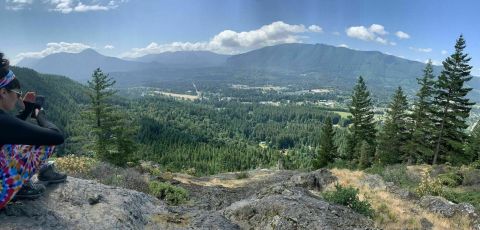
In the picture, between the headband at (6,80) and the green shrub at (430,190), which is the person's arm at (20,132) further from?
the green shrub at (430,190)

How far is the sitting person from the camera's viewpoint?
4.71m

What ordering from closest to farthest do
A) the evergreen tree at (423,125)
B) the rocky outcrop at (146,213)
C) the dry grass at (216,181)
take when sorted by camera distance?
the rocky outcrop at (146,213)
the dry grass at (216,181)
the evergreen tree at (423,125)

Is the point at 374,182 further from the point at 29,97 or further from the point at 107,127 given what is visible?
the point at 107,127

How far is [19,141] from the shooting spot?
→ 15.6 feet

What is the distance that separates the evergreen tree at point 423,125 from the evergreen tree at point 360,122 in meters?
7.22

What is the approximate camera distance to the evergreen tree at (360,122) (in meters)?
51.3

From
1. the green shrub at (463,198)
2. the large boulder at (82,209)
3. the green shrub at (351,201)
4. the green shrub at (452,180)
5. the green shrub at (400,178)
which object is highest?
the large boulder at (82,209)

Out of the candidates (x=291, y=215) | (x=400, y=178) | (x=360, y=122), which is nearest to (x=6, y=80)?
(x=291, y=215)

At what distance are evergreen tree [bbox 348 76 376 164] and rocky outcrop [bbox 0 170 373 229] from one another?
143ft

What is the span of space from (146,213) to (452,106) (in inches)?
1514

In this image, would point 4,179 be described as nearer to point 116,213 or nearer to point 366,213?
point 116,213

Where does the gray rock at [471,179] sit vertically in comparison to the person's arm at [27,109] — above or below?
below

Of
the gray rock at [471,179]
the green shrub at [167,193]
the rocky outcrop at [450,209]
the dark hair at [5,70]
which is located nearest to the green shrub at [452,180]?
the gray rock at [471,179]

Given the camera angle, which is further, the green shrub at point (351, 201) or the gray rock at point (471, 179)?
the gray rock at point (471, 179)
